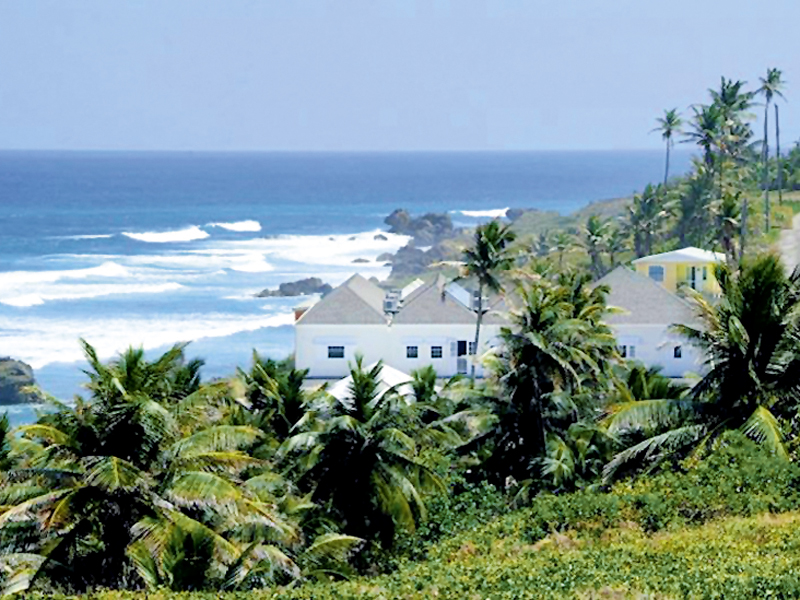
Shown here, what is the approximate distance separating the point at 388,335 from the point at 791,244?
28.4m

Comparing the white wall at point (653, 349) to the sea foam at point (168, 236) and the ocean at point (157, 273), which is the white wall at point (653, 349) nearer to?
the ocean at point (157, 273)

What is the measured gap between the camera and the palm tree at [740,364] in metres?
25.5

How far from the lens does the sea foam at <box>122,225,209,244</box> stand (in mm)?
143125

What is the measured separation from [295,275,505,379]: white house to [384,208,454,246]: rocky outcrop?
298 ft

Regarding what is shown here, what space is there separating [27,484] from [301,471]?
26.8 ft

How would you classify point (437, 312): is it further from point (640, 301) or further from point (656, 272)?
point (656, 272)

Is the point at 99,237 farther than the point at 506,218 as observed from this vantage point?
No

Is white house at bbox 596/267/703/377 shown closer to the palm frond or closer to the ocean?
the ocean

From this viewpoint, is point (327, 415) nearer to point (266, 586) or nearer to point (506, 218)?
point (266, 586)

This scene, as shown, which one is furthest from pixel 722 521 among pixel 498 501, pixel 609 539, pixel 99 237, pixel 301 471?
pixel 99 237

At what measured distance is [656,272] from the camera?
2441 inches

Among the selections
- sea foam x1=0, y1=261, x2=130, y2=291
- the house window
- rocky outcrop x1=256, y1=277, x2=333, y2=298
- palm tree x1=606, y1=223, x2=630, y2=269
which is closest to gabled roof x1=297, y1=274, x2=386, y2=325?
the house window

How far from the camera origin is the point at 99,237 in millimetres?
143250

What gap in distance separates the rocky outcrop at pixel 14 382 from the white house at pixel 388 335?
55.8 ft
